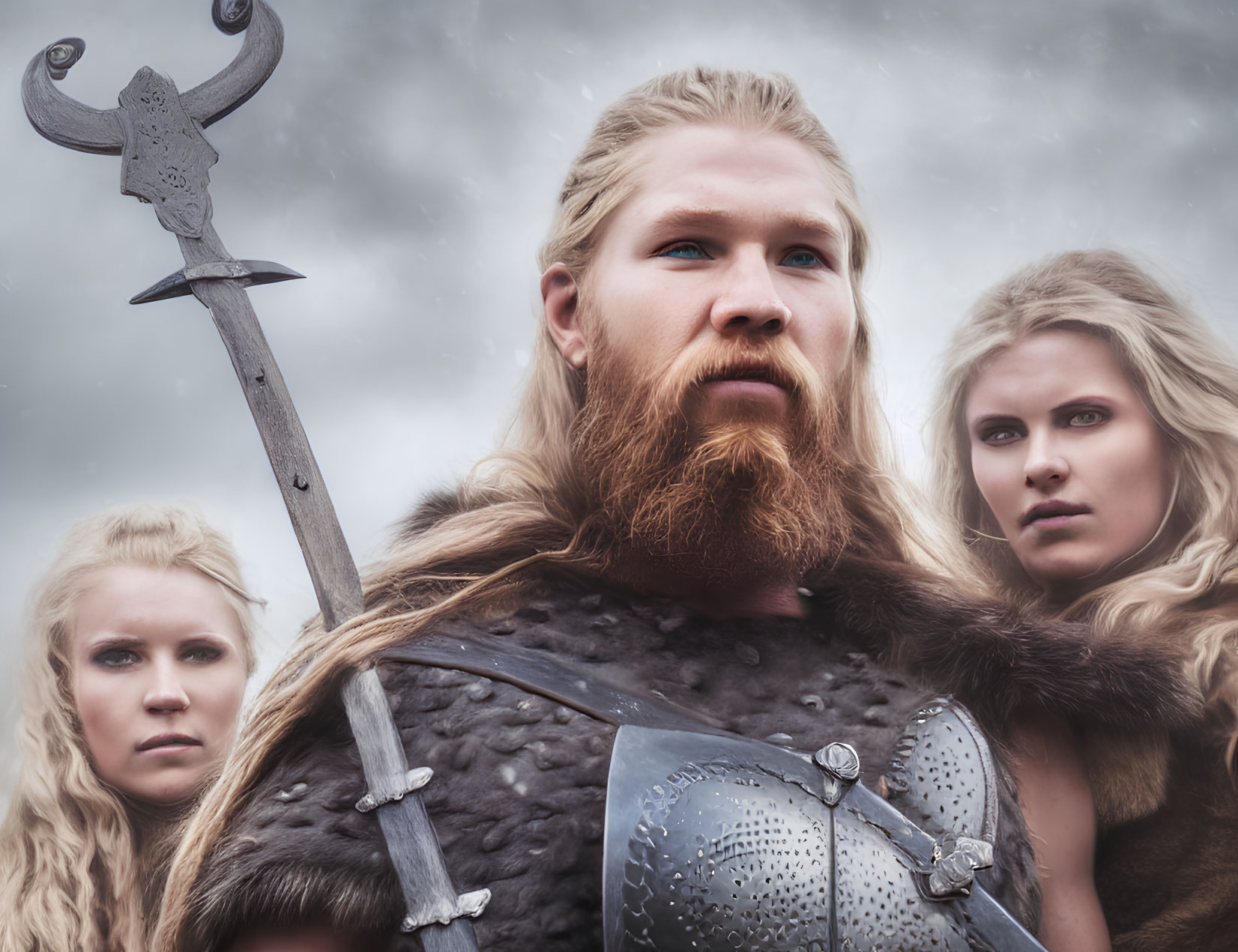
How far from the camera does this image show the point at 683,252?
80.0 inches

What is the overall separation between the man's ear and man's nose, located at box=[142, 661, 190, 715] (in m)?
0.90

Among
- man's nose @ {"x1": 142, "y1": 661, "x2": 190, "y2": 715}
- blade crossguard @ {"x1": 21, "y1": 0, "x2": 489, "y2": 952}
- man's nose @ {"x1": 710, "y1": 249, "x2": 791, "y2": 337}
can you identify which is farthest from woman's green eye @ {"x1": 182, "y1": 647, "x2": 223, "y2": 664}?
man's nose @ {"x1": 710, "y1": 249, "x2": 791, "y2": 337}

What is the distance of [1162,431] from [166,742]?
6.39 ft

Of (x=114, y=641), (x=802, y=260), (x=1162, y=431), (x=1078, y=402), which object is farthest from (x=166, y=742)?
(x=1162, y=431)

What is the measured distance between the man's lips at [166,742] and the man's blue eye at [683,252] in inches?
46.4

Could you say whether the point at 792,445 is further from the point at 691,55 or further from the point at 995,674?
the point at 691,55

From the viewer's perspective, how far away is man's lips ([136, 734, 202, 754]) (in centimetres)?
203

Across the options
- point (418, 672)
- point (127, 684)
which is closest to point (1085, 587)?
point (418, 672)

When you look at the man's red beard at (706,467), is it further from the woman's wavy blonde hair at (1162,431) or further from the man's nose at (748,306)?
the woman's wavy blonde hair at (1162,431)

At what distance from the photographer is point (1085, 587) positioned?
7.37ft

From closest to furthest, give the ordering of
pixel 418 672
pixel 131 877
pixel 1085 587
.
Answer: pixel 418 672 → pixel 131 877 → pixel 1085 587

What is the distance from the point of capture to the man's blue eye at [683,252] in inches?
79.8

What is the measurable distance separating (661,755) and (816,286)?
2.93ft

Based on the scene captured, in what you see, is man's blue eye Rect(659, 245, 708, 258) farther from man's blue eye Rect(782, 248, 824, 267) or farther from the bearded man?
man's blue eye Rect(782, 248, 824, 267)
